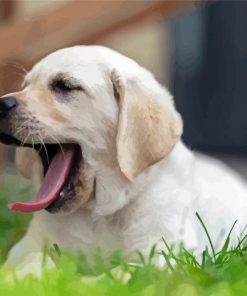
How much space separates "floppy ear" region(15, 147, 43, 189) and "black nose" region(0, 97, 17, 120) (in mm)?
183

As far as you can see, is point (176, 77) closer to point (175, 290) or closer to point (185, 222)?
point (185, 222)

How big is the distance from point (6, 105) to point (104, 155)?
261mm

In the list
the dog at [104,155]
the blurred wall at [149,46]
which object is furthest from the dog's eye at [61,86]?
the blurred wall at [149,46]

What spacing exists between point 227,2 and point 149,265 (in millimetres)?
4762

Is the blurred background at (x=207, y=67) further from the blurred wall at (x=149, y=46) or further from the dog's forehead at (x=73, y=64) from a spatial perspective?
the dog's forehead at (x=73, y=64)

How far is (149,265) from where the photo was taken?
1.56m

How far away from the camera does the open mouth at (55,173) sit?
5.90 ft

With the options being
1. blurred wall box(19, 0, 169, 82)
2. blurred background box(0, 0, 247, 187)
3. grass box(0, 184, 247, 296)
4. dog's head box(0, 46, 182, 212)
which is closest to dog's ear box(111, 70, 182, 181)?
dog's head box(0, 46, 182, 212)

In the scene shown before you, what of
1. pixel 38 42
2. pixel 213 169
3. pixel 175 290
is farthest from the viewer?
pixel 38 42

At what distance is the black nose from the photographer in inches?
71.6

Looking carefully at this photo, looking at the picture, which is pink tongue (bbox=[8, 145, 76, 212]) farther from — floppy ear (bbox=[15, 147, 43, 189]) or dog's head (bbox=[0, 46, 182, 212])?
floppy ear (bbox=[15, 147, 43, 189])

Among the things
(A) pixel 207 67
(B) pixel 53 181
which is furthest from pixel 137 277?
(A) pixel 207 67

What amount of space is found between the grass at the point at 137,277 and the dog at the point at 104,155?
19 centimetres

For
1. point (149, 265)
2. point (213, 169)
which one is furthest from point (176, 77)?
point (149, 265)
